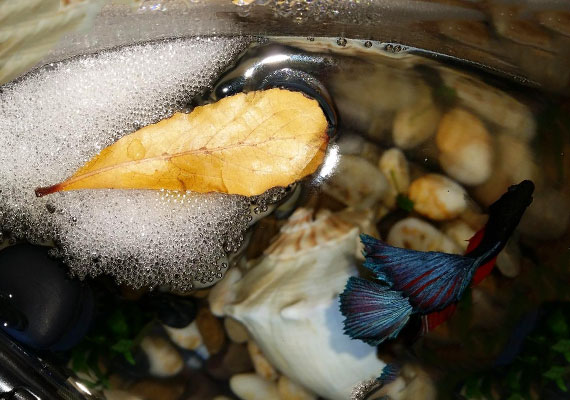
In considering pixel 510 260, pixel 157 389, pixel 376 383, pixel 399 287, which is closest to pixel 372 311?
pixel 399 287

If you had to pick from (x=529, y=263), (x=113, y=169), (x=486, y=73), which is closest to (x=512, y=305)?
(x=529, y=263)

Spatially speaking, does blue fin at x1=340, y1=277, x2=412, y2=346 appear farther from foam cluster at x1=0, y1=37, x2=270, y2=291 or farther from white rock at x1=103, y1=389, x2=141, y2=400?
white rock at x1=103, y1=389, x2=141, y2=400

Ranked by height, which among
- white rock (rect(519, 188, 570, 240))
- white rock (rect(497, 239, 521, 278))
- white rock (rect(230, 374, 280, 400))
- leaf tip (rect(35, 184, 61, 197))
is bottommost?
white rock (rect(230, 374, 280, 400))

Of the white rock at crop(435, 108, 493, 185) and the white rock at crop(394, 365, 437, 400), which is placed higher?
the white rock at crop(435, 108, 493, 185)

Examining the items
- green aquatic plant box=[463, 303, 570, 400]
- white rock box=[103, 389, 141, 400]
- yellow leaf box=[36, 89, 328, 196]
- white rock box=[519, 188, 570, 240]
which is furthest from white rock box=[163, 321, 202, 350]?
white rock box=[519, 188, 570, 240]

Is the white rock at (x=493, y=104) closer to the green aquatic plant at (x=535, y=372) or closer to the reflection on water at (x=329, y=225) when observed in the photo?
the reflection on water at (x=329, y=225)

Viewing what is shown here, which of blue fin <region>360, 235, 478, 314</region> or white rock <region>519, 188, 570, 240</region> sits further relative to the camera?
white rock <region>519, 188, 570, 240</region>

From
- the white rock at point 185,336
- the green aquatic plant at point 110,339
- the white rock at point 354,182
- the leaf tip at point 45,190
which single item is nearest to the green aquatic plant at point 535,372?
the white rock at point 354,182
